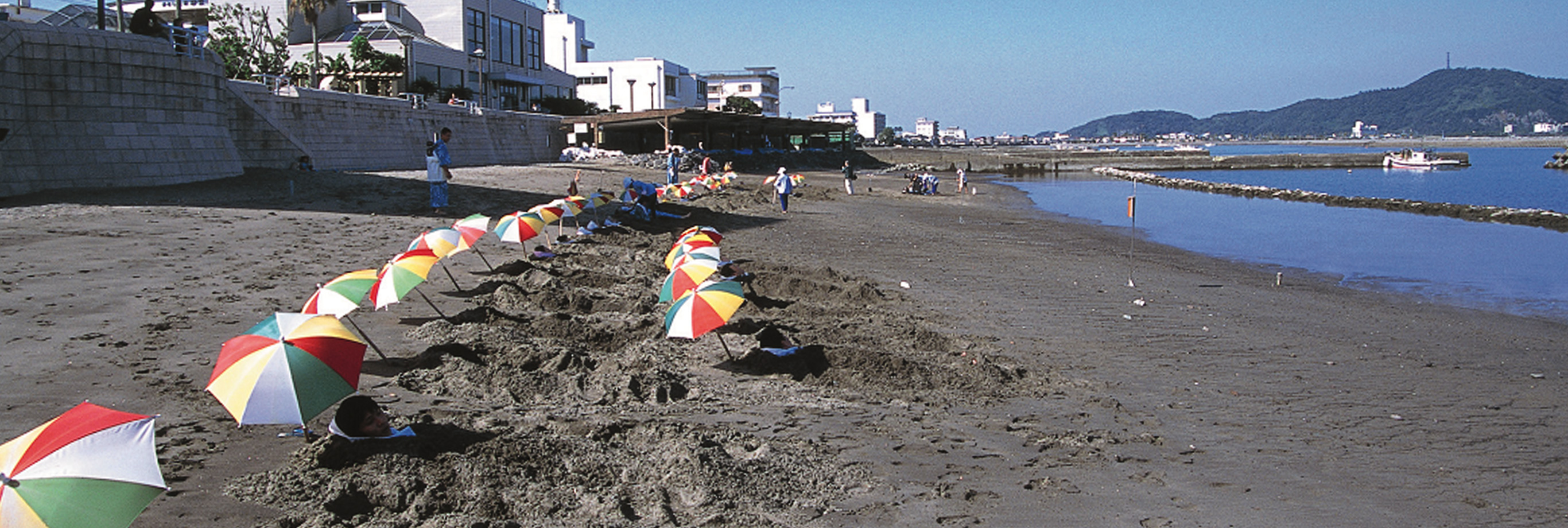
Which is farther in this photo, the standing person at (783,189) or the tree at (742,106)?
the tree at (742,106)

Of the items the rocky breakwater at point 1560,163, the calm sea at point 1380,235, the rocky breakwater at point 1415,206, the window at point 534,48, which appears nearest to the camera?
the calm sea at point 1380,235

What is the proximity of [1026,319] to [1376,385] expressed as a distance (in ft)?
12.1

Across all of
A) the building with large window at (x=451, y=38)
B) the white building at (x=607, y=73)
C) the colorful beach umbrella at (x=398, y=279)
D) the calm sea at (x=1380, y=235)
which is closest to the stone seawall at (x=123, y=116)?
the colorful beach umbrella at (x=398, y=279)

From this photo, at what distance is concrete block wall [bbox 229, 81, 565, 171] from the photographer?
23.5m

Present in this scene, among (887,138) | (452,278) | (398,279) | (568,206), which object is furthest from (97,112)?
(887,138)

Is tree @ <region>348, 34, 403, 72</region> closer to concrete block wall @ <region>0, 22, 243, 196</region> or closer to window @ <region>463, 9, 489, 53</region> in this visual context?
window @ <region>463, 9, 489, 53</region>

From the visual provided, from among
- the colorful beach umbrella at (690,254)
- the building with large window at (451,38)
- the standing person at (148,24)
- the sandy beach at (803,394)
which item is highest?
the building with large window at (451,38)

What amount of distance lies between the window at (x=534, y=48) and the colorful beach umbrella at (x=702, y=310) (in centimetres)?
5268

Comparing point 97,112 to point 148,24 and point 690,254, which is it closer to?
point 148,24

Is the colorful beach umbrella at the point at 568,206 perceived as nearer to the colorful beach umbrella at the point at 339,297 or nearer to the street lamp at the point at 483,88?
the colorful beach umbrella at the point at 339,297

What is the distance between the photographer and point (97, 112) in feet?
57.7

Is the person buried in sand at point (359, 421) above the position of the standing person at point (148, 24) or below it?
below

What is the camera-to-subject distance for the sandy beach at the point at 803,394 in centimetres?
523

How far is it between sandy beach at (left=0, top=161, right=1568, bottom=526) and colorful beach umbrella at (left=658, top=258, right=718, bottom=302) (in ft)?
1.69
